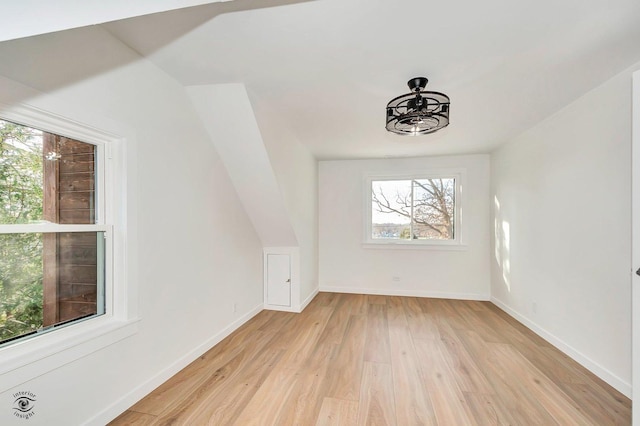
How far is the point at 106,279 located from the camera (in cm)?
180

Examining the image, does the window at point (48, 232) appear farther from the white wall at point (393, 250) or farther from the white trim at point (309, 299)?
the white wall at point (393, 250)

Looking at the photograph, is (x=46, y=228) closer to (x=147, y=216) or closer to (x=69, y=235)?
(x=69, y=235)

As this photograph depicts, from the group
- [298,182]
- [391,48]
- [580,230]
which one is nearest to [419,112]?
[391,48]

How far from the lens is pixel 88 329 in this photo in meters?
1.64

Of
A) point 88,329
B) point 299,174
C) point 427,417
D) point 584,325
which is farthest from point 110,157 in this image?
point 584,325

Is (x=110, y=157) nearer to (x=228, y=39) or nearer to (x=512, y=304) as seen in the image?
(x=228, y=39)

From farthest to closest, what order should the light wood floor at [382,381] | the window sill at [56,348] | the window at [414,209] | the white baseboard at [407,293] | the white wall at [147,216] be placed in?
the window at [414,209] → the white baseboard at [407,293] → the light wood floor at [382,381] → the white wall at [147,216] → the window sill at [56,348]

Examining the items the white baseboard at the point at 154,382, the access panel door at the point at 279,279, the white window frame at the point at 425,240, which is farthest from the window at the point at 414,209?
the white baseboard at the point at 154,382

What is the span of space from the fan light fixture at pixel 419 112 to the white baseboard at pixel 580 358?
2.27 m

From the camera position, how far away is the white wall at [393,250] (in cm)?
453

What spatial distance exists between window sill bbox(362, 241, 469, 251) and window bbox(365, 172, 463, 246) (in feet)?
0.11

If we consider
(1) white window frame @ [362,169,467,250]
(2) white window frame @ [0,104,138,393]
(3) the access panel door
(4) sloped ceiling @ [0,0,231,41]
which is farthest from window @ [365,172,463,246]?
(4) sloped ceiling @ [0,0,231,41]

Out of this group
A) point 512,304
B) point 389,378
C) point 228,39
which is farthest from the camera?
point 512,304

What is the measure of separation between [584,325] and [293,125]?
333cm
